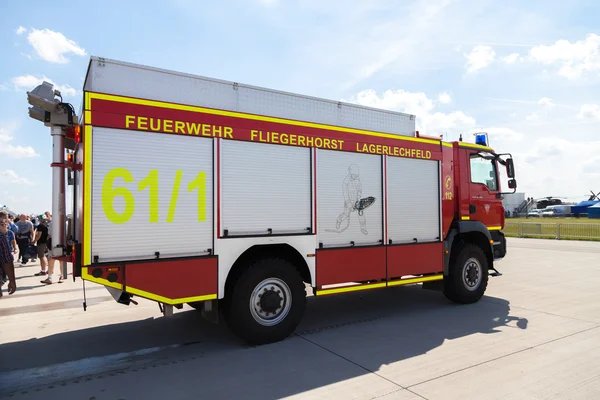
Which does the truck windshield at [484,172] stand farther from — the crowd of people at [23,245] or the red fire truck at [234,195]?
the crowd of people at [23,245]

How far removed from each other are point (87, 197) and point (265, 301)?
2.38m

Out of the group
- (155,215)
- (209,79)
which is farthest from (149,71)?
(155,215)

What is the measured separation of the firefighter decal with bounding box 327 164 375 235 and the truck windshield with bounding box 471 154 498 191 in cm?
281

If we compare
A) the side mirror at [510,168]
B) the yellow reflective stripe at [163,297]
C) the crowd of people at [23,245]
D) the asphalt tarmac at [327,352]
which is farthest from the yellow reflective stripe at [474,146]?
the crowd of people at [23,245]

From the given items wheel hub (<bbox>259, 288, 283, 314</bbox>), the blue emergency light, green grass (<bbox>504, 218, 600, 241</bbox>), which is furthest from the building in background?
wheel hub (<bbox>259, 288, 283, 314</bbox>)

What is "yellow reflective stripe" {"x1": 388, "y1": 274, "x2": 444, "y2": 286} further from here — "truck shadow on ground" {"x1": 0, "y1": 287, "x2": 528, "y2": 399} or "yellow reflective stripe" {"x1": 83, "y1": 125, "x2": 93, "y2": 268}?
"yellow reflective stripe" {"x1": 83, "y1": 125, "x2": 93, "y2": 268}

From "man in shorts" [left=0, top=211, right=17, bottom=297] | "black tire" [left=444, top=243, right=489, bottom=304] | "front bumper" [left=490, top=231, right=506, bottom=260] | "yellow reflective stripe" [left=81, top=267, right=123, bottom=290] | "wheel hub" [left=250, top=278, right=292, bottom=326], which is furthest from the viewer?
"front bumper" [left=490, top=231, right=506, bottom=260]

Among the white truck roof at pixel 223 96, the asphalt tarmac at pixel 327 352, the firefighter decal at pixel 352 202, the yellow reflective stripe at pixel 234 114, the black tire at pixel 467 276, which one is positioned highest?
the white truck roof at pixel 223 96

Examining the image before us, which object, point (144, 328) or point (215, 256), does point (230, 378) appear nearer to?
point (215, 256)

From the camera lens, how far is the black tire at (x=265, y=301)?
15.5ft

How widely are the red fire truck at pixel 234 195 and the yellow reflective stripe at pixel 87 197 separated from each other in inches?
0.5

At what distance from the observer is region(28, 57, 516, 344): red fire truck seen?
4191 millimetres

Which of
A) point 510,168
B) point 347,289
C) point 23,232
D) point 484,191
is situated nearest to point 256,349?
point 347,289

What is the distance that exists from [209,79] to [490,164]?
576 centimetres
